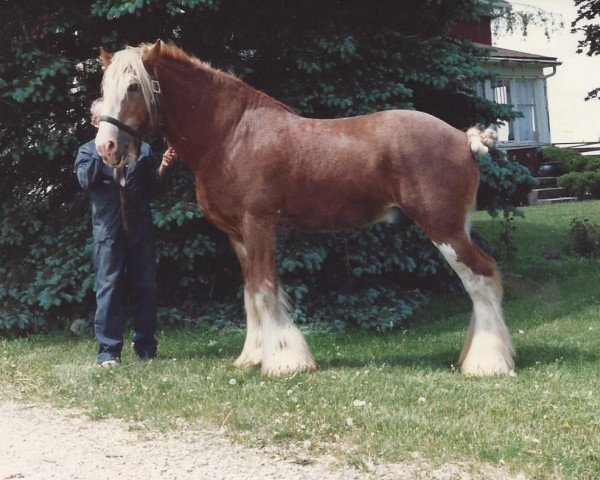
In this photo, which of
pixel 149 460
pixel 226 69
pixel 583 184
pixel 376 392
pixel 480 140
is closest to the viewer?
pixel 149 460

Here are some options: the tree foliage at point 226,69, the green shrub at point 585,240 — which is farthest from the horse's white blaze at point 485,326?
the green shrub at point 585,240

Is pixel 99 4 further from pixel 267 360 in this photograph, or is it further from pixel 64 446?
pixel 64 446

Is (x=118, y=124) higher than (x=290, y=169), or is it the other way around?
(x=118, y=124)

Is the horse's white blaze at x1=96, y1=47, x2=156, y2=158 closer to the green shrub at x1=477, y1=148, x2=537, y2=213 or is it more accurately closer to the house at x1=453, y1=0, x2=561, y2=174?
the green shrub at x1=477, y1=148, x2=537, y2=213

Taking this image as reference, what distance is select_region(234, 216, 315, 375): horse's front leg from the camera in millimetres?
5742

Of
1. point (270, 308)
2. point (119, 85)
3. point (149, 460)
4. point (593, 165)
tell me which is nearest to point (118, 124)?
point (119, 85)

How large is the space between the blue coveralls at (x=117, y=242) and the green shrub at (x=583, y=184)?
18.1 metres

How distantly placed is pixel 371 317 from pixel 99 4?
13.7 feet

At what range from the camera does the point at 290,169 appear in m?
5.77

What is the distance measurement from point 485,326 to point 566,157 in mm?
20929

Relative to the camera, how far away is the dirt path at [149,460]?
3869 mm

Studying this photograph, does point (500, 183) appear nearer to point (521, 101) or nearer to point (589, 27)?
point (589, 27)

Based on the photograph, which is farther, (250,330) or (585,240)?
(585,240)

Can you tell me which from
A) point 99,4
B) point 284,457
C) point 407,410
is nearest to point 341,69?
point 99,4
